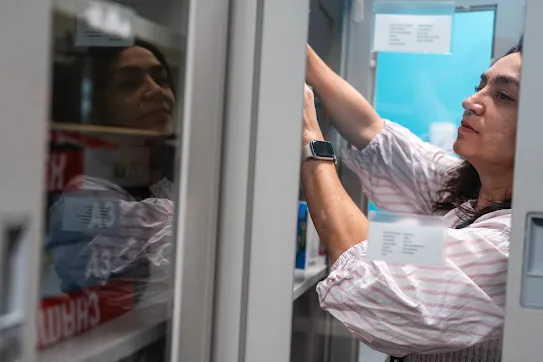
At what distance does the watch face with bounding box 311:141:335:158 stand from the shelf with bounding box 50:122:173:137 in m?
0.31

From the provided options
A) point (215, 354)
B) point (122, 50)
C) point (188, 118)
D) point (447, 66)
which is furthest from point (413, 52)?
point (215, 354)

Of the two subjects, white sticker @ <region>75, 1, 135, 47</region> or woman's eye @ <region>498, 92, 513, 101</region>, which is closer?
white sticker @ <region>75, 1, 135, 47</region>

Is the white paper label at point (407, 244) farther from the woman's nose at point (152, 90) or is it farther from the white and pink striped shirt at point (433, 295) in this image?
the woman's nose at point (152, 90)

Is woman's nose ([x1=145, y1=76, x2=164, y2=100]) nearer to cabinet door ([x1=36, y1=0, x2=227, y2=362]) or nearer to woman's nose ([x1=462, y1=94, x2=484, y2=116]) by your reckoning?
cabinet door ([x1=36, y1=0, x2=227, y2=362])

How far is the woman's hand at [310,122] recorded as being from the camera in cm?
135

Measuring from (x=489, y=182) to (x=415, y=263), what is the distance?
0.28 meters

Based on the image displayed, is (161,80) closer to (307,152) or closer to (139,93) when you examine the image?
(139,93)

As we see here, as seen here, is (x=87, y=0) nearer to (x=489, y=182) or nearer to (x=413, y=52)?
(x=413, y=52)

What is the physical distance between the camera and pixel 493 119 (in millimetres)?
1299

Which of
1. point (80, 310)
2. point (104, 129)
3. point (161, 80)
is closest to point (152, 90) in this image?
point (161, 80)

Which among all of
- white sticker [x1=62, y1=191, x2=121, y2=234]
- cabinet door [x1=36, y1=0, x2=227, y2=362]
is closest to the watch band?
cabinet door [x1=36, y1=0, x2=227, y2=362]

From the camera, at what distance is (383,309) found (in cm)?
126

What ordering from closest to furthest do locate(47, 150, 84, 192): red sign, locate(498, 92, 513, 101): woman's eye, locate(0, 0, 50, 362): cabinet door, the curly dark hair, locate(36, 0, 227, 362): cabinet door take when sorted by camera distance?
locate(0, 0, 50, 362): cabinet door < locate(47, 150, 84, 192): red sign < locate(36, 0, 227, 362): cabinet door < locate(498, 92, 513, 101): woman's eye < the curly dark hair

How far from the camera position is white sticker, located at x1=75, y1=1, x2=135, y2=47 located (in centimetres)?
101
